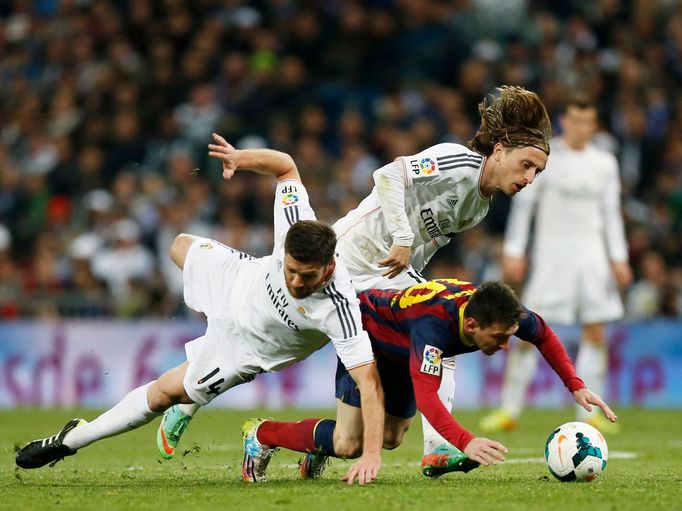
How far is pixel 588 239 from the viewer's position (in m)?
11.1

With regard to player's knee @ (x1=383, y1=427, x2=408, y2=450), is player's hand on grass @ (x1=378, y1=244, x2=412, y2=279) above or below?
above

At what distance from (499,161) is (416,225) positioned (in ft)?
2.14

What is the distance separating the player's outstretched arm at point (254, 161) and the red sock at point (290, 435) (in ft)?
4.57

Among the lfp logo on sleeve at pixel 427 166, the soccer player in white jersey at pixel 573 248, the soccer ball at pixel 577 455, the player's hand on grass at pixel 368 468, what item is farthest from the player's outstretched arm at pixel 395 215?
the soccer player in white jersey at pixel 573 248

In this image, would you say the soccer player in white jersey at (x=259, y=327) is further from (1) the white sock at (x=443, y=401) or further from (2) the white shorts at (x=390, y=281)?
(1) the white sock at (x=443, y=401)

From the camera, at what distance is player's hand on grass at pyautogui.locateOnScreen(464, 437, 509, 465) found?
589 centimetres

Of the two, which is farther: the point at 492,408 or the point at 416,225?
the point at 492,408

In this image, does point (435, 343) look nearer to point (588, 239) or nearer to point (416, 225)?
point (416, 225)

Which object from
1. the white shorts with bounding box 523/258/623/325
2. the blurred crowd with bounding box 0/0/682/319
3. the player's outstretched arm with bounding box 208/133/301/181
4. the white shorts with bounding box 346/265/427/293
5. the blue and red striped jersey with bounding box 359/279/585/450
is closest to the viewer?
the blue and red striped jersey with bounding box 359/279/585/450

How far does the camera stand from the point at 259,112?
17.3m

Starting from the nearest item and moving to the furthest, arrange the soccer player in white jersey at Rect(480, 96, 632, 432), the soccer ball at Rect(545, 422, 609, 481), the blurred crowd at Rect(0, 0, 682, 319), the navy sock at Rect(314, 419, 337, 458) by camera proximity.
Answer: the soccer ball at Rect(545, 422, 609, 481)
the navy sock at Rect(314, 419, 337, 458)
the soccer player in white jersey at Rect(480, 96, 632, 432)
the blurred crowd at Rect(0, 0, 682, 319)

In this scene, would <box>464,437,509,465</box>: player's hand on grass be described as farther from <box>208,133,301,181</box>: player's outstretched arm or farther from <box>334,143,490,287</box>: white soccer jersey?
<box>208,133,301,181</box>: player's outstretched arm

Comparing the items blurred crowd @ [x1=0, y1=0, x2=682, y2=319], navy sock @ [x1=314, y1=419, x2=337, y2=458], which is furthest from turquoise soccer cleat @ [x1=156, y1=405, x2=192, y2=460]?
blurred crowd @ [x1=0, y1=0, x2=682, y2=319]

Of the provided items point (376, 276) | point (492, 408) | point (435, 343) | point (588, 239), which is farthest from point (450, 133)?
point (435, 343)
